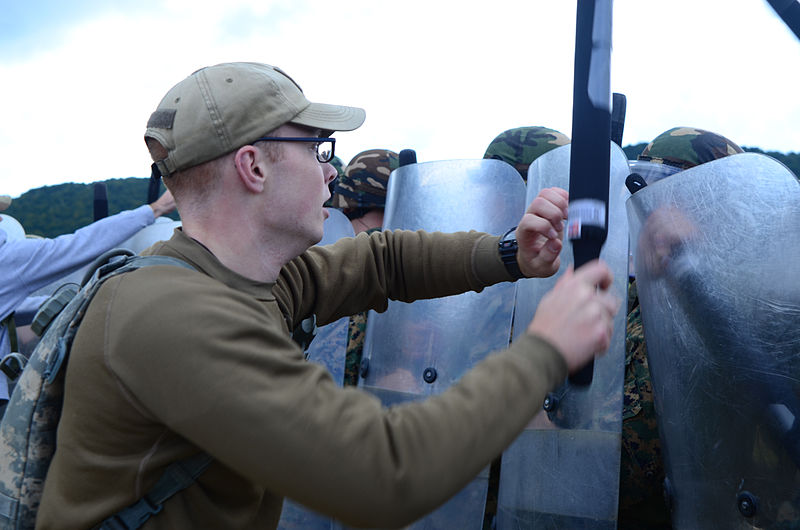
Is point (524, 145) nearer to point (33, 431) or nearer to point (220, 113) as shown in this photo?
point (220, 113)

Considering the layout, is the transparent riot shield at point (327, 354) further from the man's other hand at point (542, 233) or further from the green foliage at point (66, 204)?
the green foliage at point (66, 204)

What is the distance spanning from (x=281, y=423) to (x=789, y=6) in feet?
4.95

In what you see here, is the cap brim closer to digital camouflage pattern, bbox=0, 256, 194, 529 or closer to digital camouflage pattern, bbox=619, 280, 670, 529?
digital camouflage pattern, bbox=0, 256, 194, 529

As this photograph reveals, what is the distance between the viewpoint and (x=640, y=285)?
5.88 ft

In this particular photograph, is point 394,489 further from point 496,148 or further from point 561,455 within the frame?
point 496,148

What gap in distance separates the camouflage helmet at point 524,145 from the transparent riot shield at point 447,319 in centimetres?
55

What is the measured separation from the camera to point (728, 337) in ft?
4.92

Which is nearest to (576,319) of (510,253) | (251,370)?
(251,370)

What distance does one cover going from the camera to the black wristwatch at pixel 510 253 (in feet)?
5.69

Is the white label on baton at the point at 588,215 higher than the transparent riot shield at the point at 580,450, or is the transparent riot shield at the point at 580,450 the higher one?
the white label on baton at the point at 588,215

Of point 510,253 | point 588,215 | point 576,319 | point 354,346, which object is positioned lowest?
point 354,346

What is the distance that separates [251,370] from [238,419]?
0.24 ft

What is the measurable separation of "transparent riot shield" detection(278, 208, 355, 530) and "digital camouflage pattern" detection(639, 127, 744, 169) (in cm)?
129

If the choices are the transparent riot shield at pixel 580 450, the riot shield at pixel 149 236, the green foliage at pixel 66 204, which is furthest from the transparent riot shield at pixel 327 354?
the green foliage at pixel 66 204
